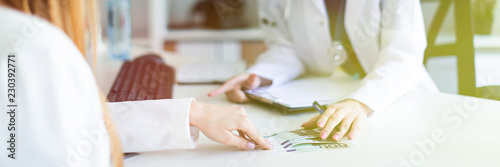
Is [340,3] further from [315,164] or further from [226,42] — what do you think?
[226,42]

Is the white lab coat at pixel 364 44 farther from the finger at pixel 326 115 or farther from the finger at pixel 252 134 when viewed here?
the finger at pixel 252 134

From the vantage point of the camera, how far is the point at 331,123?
2.23ft

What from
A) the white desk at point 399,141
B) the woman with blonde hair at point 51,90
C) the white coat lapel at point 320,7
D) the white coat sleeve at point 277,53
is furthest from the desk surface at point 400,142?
the white coat lapel at point 320,7

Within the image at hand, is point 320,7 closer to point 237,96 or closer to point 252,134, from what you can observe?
point 237,96

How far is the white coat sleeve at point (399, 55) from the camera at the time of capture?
32.3 inches

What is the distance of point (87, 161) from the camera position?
0.49m

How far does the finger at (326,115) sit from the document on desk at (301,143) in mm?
20

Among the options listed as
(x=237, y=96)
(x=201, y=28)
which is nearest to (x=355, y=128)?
(x=237, y=96)

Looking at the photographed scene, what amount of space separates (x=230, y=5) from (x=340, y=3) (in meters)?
1.55

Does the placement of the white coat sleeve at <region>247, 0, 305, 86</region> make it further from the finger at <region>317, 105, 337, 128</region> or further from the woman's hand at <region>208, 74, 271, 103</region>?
the finger at <region>317, 105, 337, 128</region>

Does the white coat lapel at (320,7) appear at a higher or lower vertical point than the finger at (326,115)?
higher

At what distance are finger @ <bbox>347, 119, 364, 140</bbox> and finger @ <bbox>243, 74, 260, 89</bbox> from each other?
321mm

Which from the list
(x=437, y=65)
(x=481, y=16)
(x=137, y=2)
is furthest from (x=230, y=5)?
(x=481, y=16)

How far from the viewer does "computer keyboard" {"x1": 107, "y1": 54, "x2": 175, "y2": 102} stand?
82 centimetres
